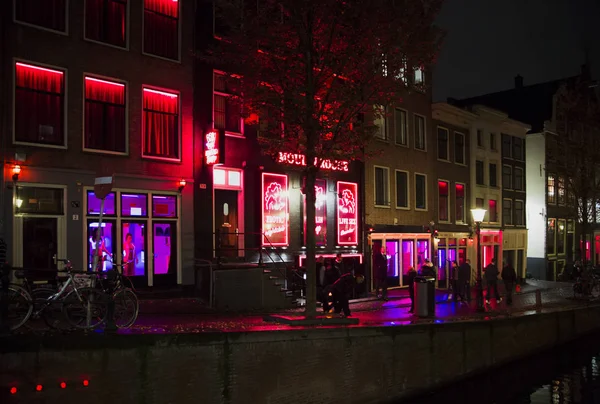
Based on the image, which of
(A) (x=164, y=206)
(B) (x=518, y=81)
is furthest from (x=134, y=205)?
(B) (x=518, y=81)

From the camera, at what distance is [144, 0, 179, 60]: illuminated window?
66.3 ft

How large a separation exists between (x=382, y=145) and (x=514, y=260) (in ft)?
55.3

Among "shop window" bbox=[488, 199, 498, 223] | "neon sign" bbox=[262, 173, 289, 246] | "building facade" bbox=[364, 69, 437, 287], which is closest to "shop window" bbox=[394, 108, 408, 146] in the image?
"building facade" bbox=[364, 69, 437, 287]

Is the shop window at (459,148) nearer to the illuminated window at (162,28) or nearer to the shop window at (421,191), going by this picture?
the shop window at (421,191)

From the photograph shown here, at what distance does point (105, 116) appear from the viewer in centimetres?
1917

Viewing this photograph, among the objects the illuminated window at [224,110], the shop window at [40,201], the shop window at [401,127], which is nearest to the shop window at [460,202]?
the shop window at [401,127]

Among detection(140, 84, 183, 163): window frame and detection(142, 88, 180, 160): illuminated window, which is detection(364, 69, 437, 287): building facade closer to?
detection(140, 84, 183, 163): window frame

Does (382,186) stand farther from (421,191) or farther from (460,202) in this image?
(460,202)

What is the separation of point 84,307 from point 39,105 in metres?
7.95

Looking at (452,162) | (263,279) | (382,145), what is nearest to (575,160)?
(452,162)

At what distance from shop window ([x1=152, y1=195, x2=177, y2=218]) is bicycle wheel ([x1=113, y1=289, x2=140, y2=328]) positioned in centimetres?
657

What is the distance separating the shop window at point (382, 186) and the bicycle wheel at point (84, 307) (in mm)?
19159

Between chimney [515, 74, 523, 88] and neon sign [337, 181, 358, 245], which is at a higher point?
chimney [515, 74, 523, 88]

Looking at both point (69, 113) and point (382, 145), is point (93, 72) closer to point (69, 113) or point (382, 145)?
point (69, 113)
